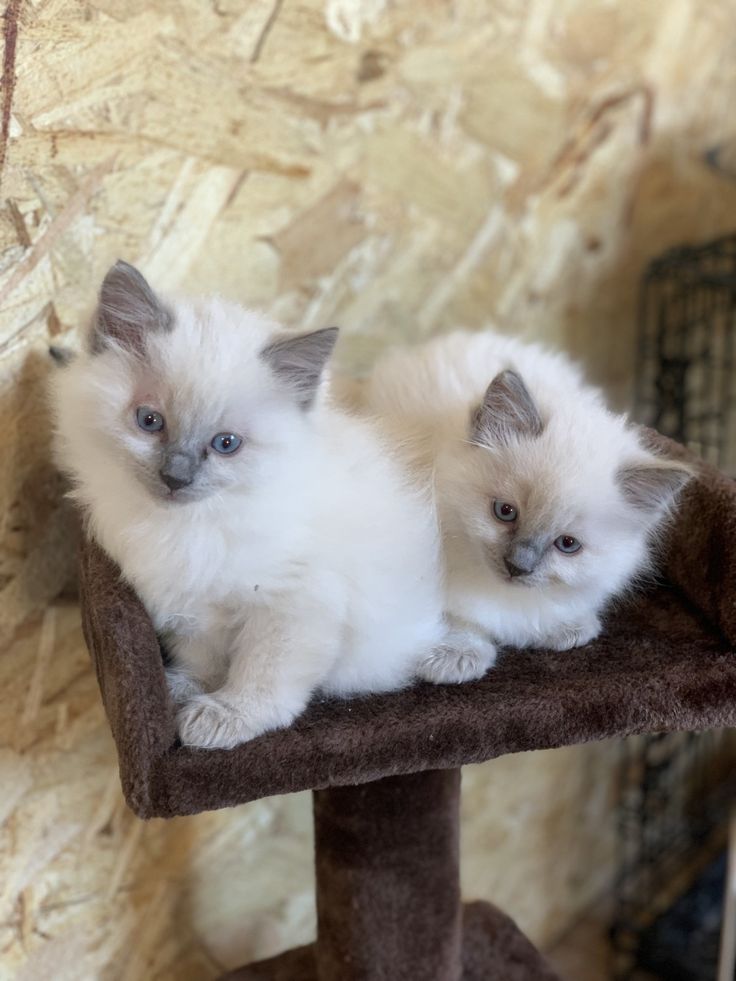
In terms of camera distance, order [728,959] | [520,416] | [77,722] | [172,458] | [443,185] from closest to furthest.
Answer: [172,458] → [520,416] → [77,722] → [443,185] → [728,959]

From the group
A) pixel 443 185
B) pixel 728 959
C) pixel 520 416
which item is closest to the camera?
pixel 520 416

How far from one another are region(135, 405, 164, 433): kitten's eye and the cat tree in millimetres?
177

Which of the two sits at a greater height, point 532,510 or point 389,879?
point 532,510

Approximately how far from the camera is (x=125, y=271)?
1003 mm

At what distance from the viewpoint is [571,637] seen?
4.03 feet

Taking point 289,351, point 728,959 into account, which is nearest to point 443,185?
point 289,351

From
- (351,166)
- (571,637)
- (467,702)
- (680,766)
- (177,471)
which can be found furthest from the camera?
(680,766)

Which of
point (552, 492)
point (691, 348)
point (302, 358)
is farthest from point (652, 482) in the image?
point (691, 348)

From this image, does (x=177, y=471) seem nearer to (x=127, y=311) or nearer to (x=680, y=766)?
(x=127, y=311)

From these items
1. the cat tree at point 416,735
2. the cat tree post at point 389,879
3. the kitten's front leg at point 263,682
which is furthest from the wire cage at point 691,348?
the kitten's front leg at point 263,682

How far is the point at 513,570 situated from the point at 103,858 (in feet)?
2.78

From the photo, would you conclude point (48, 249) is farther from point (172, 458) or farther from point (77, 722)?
point (77, 722)

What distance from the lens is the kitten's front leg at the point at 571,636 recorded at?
123 cm

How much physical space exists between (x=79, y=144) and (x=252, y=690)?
2.46 feet
